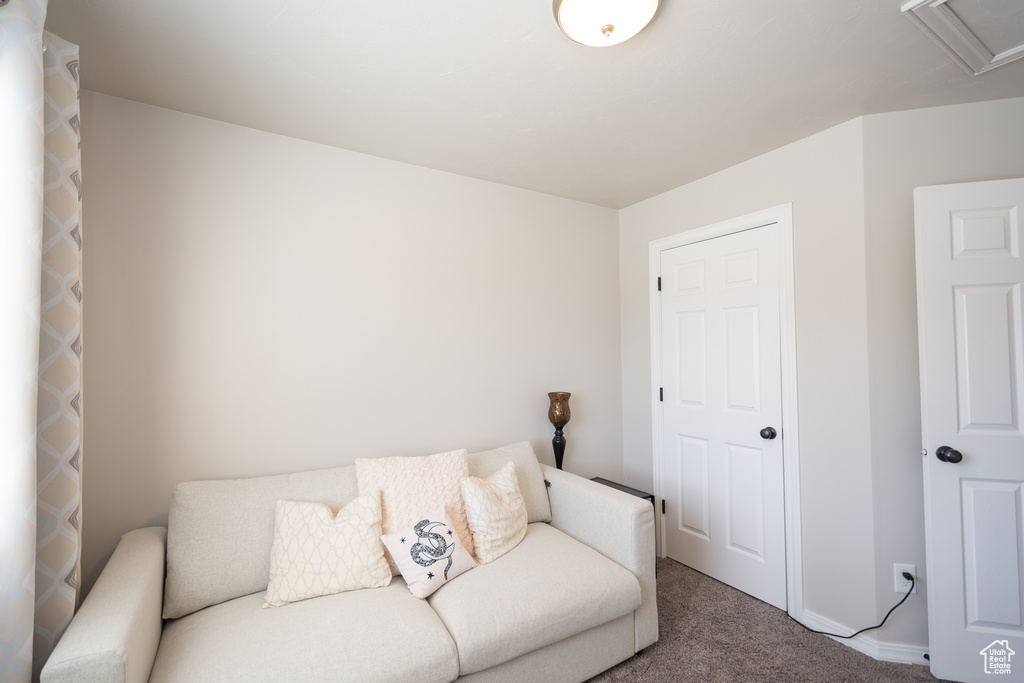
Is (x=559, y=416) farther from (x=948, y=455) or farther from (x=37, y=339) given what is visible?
(x=37, y=339)

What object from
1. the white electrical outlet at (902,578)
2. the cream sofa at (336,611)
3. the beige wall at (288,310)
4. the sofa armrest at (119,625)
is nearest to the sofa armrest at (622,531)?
the cream sofa at (336,611)

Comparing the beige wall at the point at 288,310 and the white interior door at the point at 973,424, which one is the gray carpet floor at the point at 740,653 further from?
the beige wall at the point at 288,310

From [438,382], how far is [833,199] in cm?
230

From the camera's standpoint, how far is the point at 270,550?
1.81 metres

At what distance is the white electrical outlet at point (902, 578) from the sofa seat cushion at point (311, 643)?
203 centimetres

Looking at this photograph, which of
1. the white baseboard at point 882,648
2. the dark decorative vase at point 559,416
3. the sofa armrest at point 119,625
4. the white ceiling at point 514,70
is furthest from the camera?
the dark decorative vase at point 559,416

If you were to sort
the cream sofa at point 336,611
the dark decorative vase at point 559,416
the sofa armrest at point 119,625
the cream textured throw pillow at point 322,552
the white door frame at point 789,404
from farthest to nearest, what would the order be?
the dark decorative vase at point 559,416 → the white door frame at point 789,404 → the cream textured throw pillow at point 322,552 → the cream sofa at point 336,611 → the sofa armrest at point 119,625

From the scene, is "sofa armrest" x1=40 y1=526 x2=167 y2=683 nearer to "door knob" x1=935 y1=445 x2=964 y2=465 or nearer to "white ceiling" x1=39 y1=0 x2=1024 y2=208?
"white ceiling" x1=39 y1=0 x2=1024 y2=208

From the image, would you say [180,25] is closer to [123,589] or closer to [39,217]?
[39,217]

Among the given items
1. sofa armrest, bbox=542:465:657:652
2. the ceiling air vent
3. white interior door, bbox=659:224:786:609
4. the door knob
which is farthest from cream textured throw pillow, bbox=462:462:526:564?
the ceiling air vent

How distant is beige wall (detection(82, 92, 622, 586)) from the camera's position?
1.86 m

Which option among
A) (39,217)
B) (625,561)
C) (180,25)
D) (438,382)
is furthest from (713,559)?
(180,25)
